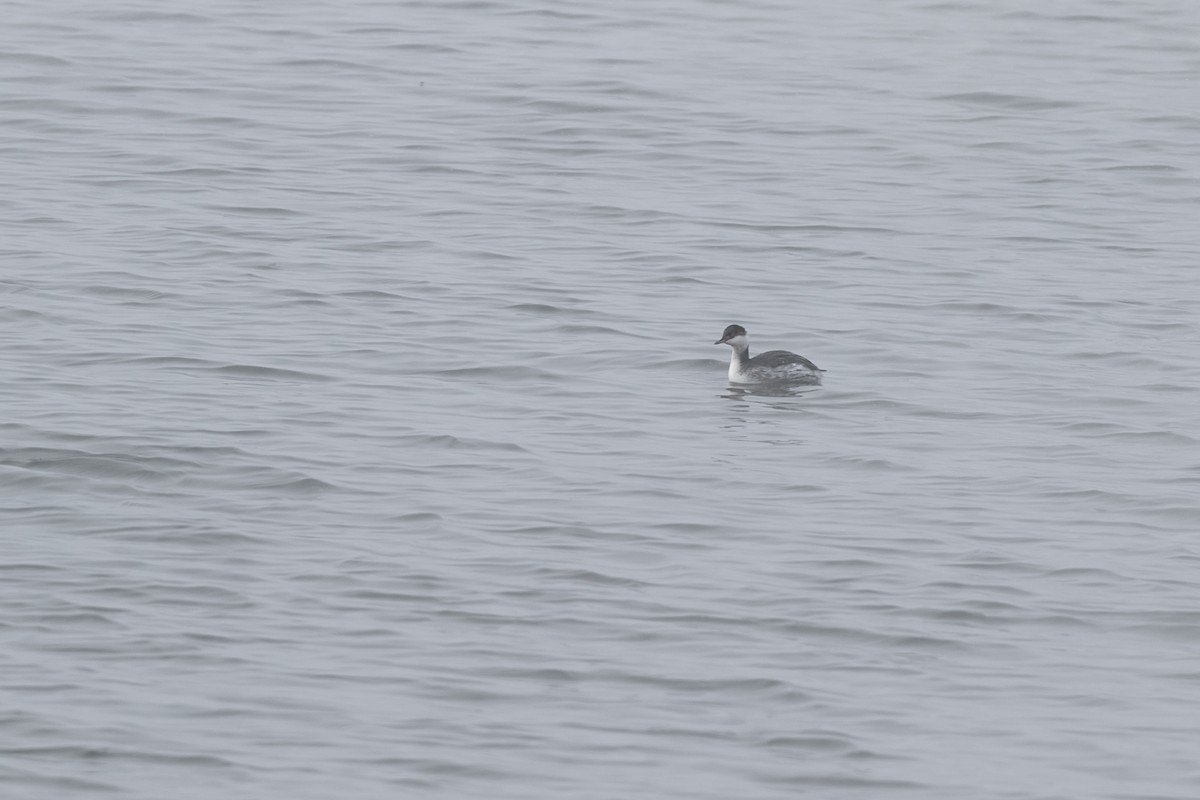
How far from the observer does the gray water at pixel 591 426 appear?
9547 mm

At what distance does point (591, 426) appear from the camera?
14.5 meters

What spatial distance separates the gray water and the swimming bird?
0.48 feet

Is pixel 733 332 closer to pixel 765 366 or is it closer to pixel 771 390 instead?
pixel 765 366

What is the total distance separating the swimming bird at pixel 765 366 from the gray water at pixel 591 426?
0.48 feet

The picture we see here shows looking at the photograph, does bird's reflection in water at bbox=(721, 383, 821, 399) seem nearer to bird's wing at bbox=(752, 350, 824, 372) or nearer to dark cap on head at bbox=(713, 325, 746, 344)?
bird's wing at bbox=(752, 350, 824, 372)

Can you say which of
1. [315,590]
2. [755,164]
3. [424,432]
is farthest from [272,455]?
[755,164]

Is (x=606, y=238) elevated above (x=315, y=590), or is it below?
above

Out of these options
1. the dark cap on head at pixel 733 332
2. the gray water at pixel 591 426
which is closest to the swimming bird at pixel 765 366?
the dark cap on head at pixel 733 332

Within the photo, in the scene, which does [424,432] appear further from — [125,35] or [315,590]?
[125,35]

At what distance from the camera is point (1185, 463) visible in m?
13.9

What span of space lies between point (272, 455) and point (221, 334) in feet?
10.2

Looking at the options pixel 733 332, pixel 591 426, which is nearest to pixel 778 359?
pixel 733 332

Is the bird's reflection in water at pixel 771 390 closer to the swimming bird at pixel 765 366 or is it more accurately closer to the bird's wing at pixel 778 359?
the swimming bird at pixel 765 366

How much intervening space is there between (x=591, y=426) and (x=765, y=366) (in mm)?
1535
